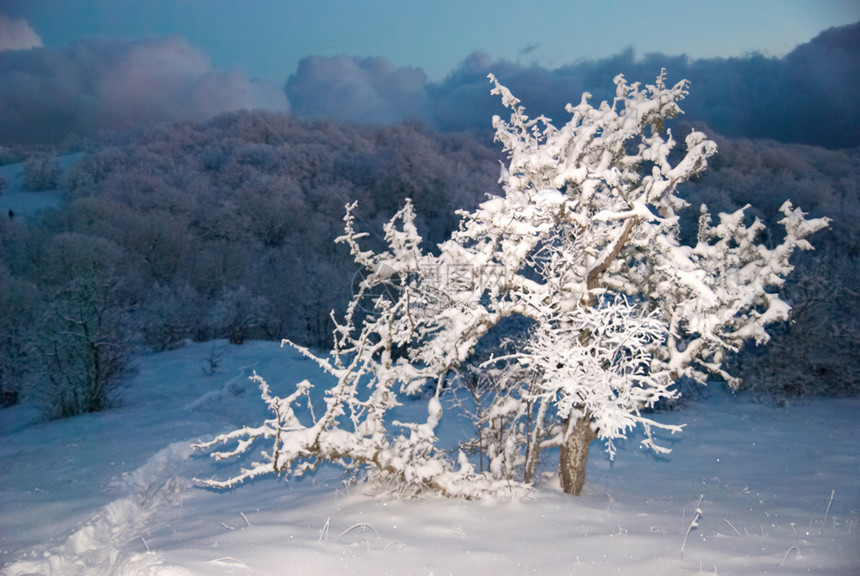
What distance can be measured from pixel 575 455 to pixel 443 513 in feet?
6.08

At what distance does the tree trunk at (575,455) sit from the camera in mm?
5949

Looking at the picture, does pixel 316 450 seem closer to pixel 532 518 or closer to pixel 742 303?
pixel 532 518

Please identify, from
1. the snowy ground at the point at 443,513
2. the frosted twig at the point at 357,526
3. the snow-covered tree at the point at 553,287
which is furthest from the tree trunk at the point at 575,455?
the frosted twig at the point at 357,526

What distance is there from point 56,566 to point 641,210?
6.36 metres

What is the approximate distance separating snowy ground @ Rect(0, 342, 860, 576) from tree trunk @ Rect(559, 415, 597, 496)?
24cm

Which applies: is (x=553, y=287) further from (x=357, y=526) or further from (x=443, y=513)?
(x=357, y=526)

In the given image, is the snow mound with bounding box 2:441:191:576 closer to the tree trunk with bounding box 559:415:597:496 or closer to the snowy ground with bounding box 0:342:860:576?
the snowy ground with bounding box 0:342:860:576

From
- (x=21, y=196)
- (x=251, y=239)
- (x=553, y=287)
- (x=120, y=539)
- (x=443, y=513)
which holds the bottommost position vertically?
(x=120, y=539)

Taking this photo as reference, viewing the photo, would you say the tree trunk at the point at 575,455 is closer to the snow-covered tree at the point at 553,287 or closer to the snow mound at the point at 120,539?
the snow-covered tree at the point at 553,287

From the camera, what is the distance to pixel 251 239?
41.1m

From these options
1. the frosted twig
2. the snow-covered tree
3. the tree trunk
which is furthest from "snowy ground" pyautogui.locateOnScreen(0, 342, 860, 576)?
the snow-covered tree

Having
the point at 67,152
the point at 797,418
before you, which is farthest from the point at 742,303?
the point at 67,152

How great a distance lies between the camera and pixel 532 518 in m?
4.88

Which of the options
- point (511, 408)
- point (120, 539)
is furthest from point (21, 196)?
point (511, 408)
